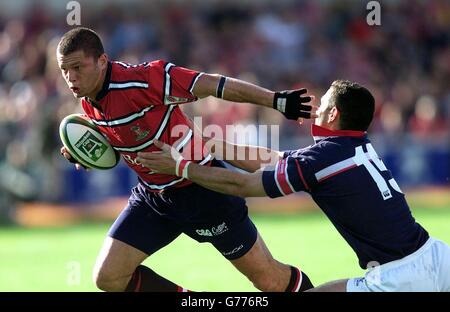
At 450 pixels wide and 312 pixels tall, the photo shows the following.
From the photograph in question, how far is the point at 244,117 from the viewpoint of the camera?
52.0 feet

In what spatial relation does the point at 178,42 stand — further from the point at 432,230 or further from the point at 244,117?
the point at 432,230

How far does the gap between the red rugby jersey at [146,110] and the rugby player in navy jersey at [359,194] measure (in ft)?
2.97

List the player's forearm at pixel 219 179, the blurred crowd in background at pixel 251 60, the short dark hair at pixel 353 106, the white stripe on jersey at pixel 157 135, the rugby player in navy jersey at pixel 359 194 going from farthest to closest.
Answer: the blurred crowd in background at pixel 251 60 → the white stripe on jersey at pixel 157 135 → the player's forearm at pixel 219 179 → the short dark hair at pixel 353 106 → the rugby player in navy jersey at pixel 359 194

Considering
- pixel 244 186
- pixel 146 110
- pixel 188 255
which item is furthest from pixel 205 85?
pixel 188 255

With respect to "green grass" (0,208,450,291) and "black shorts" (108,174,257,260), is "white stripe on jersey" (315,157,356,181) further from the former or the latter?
"green grass" (0,208,450,291)

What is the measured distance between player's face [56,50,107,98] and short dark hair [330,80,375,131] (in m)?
1.68

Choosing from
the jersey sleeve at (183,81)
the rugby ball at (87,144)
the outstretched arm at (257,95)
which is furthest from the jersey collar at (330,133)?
the rugby ball at (87,144)

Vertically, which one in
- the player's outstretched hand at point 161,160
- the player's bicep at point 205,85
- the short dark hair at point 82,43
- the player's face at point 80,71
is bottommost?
the player's outstretched hand at point 161,160

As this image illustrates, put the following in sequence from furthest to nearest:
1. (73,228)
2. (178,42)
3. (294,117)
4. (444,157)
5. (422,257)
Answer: (178,42) < (444,157) < (73,228) < (294,117) < (422,257)

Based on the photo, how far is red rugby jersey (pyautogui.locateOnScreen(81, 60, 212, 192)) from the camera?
22.4 feet

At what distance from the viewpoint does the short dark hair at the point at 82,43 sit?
22.3ft

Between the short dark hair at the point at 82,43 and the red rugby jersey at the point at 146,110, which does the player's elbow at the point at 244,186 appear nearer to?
the red rugby jersey at the point at 146,110

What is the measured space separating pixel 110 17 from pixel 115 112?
12140 mm

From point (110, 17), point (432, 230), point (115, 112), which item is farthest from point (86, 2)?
point (115, 112)
